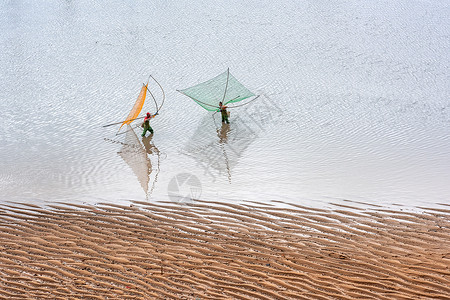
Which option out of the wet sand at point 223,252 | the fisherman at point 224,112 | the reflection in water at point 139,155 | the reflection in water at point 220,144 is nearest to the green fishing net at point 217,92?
the fisherman at point 224,112

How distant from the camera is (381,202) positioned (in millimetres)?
8758

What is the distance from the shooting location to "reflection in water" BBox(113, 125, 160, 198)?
10470mm

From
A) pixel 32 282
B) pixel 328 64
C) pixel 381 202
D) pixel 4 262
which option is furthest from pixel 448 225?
pixel 328 64

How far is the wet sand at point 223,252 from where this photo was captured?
20.4 feet

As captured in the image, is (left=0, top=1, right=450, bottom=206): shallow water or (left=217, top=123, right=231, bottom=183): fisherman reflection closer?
(left=0, top=1, right=450, bottom=206): shallow water

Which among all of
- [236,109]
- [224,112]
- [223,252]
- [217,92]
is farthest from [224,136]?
[223,252]

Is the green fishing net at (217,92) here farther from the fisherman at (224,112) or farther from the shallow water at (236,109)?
the shallow water at (236,109)

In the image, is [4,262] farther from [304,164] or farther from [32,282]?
[304,164]

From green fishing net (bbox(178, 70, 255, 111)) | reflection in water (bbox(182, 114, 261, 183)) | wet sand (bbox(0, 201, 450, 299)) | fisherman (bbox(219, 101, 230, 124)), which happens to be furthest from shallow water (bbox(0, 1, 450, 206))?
wet sand (bbox(0, 201, 450, 299))

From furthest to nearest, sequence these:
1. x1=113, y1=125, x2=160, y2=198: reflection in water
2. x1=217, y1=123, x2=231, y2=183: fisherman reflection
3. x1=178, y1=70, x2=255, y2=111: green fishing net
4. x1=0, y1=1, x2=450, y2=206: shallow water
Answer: x1=178, y1=70, x2=255, y2=111: green fishing net, x1=217, y1=123, x2=231, y2=183: fisherman reflection, x1=113, y1=125, x2=160, y2=198: reflection in water, x1=0, y1=1, x2=450, y2=206: shallow water

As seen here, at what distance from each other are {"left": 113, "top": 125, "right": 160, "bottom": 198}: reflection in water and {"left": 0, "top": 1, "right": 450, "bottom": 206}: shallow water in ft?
0.18

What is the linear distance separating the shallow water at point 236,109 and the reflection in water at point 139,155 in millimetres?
56

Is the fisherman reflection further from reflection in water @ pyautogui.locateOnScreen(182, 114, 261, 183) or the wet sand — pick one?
the wet sand

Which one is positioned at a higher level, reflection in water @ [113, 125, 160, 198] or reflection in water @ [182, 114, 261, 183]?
reflection in water @ [182, 114, 261, 183]
